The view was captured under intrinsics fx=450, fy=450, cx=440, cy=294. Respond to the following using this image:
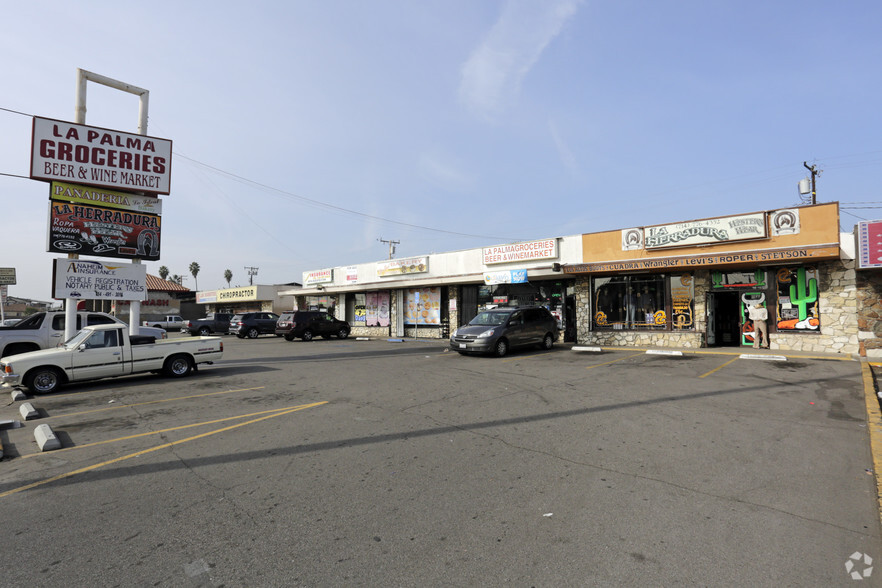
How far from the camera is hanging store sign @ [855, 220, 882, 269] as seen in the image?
555 inches

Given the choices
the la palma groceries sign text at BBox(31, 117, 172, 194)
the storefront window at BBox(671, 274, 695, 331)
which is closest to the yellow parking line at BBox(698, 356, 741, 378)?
the storefront window at BBox(671, 274, 695, 331)

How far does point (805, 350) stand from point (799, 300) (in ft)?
5.80

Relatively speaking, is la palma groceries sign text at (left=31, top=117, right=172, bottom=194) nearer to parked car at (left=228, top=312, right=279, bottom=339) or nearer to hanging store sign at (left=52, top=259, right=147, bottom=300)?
hanging store sign at (left=52, top=259, right=147, bottom=300)

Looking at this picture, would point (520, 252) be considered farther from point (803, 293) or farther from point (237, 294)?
point (237, 294)

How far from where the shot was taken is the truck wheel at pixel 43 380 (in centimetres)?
1031

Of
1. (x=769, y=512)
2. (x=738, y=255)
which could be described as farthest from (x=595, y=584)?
(x=738, y=255)

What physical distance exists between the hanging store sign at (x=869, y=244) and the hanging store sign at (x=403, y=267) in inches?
772

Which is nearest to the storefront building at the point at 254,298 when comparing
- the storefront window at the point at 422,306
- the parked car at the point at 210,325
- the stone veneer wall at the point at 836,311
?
the parked car at the point at 210,325

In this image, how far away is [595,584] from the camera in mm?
2926

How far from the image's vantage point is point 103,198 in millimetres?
15367

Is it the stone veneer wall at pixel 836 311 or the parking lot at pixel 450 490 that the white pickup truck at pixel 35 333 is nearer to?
the parking lot at pixel 450 490

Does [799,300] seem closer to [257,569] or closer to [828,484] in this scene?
[828,484]

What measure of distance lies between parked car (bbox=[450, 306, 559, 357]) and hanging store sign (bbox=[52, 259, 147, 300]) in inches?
451

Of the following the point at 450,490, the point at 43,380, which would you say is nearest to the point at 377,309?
the point at 43,380
